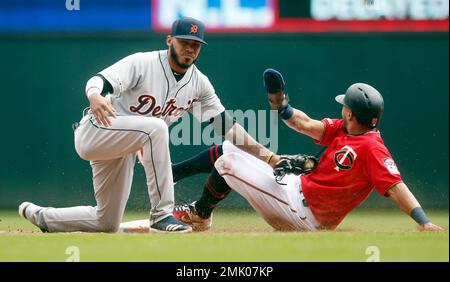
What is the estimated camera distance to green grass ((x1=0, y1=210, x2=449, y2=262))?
4027 mm

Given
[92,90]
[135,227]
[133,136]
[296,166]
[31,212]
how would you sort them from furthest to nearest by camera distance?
1. [135,227]
2. [31,212]
3. [296,166]
4. [133,136]
5. [92,90]

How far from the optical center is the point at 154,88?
5180mm

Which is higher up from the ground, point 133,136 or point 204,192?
point 133,136

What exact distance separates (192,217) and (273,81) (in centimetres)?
90

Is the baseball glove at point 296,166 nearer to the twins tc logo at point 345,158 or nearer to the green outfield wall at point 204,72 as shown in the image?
the twins tc logo at point 345,158

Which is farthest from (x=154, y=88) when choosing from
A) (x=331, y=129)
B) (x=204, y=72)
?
(x=204, y=72)

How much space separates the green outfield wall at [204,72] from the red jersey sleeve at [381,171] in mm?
2928

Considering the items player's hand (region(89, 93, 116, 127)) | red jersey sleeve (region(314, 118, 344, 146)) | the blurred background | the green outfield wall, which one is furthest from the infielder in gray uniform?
the green outfield wall

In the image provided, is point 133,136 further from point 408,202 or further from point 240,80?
point 240,80

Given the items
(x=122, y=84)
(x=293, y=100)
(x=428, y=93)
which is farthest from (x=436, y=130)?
(x=122, y=84)

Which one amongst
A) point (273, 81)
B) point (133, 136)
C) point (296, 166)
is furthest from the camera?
point (273, 81)

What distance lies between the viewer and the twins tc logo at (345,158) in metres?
4.82

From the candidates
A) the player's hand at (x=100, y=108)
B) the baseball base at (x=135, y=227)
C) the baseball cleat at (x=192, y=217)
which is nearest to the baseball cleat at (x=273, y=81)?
the baseball cleat at (x=192, y=217)

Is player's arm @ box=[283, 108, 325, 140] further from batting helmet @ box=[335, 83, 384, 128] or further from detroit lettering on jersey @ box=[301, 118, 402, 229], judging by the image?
batting helmet @ box=[335, 83, 384, 128]
